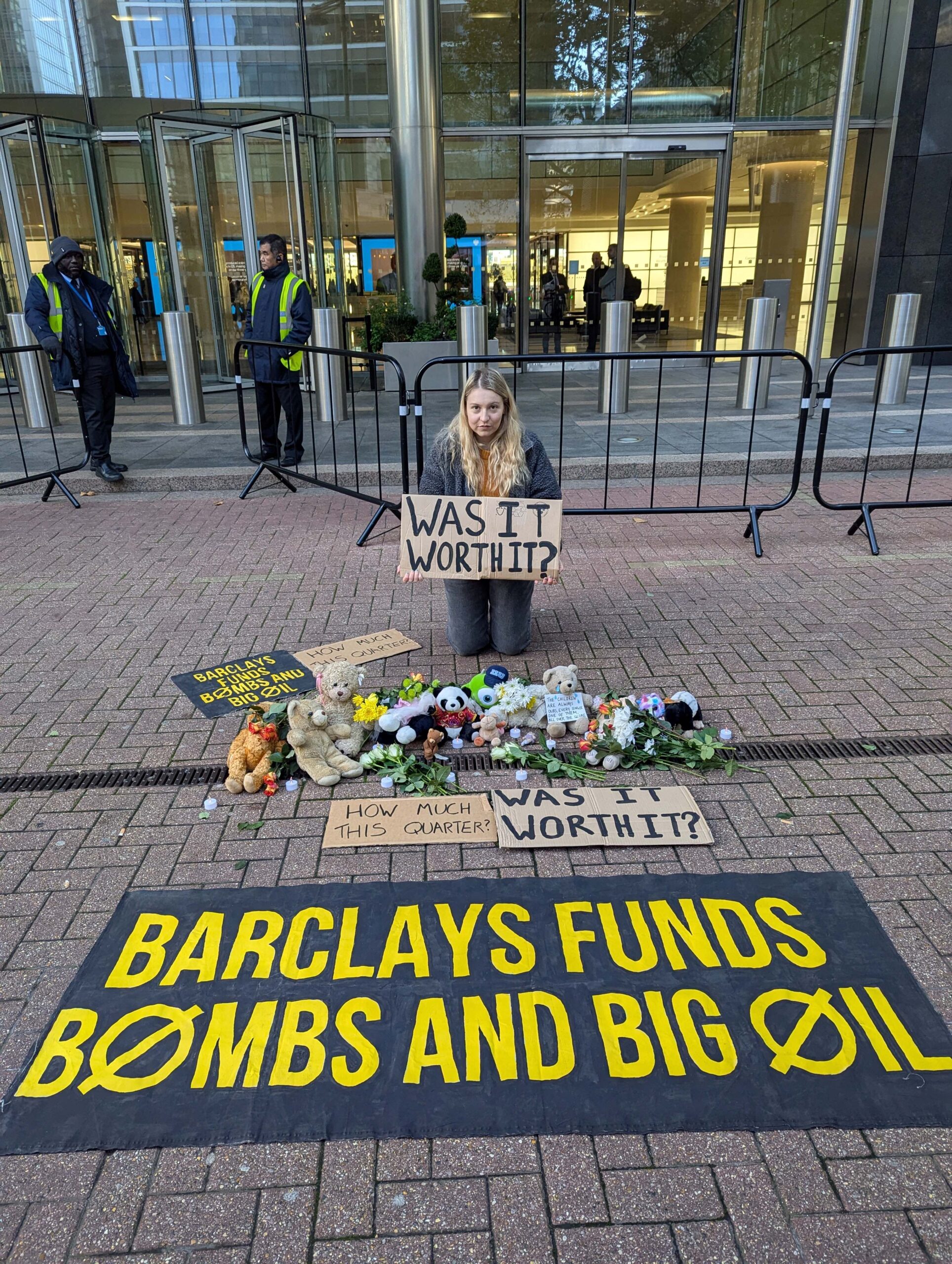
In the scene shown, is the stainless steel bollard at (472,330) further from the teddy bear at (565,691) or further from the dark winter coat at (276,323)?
the teddy bear at (565,691)

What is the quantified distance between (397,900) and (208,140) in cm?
1402

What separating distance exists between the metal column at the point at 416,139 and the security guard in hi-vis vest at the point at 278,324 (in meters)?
5.47

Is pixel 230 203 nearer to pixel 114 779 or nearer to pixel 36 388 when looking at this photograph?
pixel 36 388

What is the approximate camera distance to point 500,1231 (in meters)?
1.99

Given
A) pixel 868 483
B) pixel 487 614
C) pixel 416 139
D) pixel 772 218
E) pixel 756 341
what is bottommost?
pixel 868 483

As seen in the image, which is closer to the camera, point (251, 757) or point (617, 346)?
point (251, 757)

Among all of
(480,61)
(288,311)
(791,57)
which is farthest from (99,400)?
(791,57)

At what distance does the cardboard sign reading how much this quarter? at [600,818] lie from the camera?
10.8 ft

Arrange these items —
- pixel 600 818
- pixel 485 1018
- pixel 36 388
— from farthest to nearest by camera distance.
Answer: pixel 36 388 < pixel 600 818 < pixel 485 1018

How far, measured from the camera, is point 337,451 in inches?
380

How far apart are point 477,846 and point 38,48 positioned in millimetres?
16005

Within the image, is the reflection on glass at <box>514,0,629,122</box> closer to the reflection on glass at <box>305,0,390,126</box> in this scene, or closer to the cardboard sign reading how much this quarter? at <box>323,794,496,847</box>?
the reflection on glass at <box>305,0,390,126</box>

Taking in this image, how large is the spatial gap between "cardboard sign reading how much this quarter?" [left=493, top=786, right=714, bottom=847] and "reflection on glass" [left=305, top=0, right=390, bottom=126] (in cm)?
1409

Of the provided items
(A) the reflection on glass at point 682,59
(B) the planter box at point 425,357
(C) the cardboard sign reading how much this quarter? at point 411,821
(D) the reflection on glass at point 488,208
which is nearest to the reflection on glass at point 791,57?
(A) the reflection on glass at point 682,59
